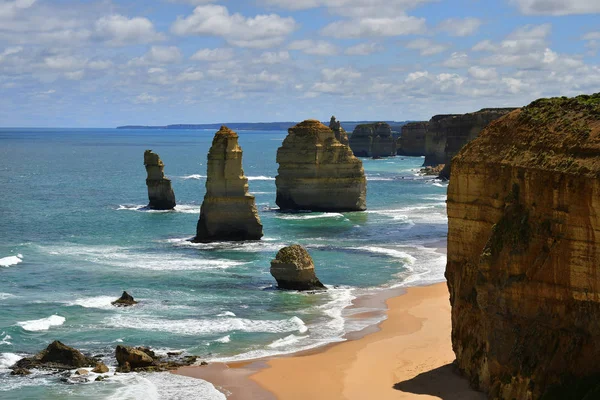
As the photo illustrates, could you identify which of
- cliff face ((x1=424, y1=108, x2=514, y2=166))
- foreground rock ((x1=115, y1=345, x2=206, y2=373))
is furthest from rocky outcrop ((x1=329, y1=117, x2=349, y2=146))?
foreground rock ((x1=115, y1=345, x2=206, y2=373))

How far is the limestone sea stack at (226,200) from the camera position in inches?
2309

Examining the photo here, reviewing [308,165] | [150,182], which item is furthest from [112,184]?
[308,165]

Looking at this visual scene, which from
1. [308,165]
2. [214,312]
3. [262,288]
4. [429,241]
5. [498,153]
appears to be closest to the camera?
[498,153]

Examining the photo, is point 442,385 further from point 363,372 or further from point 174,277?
point 174,277

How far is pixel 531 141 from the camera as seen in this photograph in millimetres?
23781

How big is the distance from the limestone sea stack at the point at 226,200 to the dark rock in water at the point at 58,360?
91.6 feet

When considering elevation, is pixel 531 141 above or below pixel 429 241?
above

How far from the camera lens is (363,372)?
30188 mm

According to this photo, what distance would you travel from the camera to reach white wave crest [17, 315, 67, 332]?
36.2 m

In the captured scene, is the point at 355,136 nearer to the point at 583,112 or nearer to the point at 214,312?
the point at 214,312

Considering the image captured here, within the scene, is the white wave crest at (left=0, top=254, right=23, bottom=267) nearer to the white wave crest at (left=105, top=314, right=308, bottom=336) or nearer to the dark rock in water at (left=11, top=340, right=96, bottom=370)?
the white wave crest at (left=105, top=314, right=308, bottom=336)

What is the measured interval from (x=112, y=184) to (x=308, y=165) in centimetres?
4455

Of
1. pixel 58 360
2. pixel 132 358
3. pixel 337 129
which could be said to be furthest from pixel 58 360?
pixel 337 129

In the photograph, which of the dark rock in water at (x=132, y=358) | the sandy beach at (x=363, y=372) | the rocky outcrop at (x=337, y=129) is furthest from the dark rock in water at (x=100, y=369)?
the rocky outcrop at (x=337, y=129)
